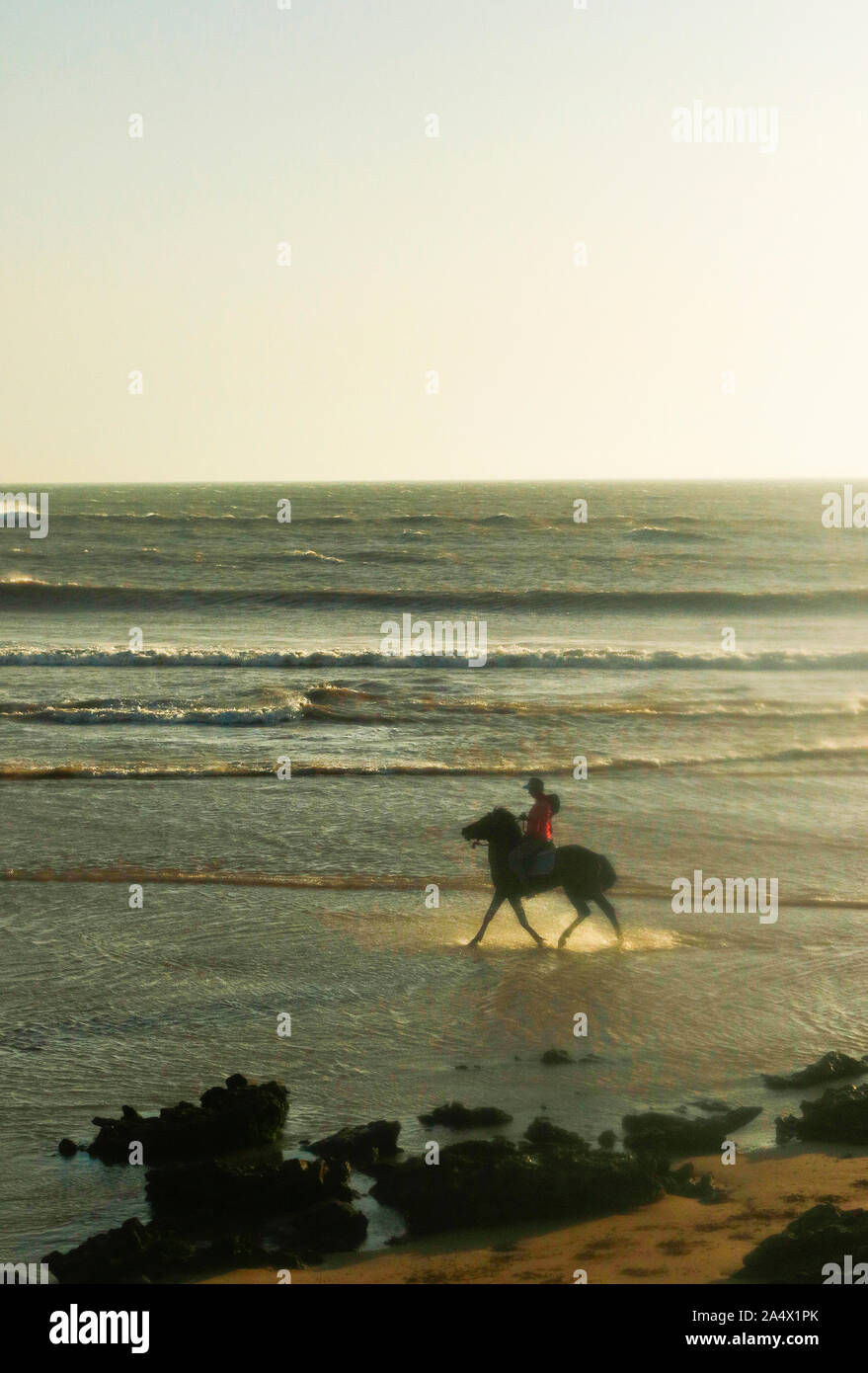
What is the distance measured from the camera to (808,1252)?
6.11m

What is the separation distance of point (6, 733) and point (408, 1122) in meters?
16.3

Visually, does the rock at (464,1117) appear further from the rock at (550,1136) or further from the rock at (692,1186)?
the rock at (692,1186)

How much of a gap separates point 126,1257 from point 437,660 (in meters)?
27.9

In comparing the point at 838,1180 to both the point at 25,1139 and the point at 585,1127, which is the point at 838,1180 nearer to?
the point at 585,1127

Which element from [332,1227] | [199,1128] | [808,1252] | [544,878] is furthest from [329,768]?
[808,1252]

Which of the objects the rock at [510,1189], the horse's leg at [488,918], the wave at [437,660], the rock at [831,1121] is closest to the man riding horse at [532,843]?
the horse's leg at [488,918]

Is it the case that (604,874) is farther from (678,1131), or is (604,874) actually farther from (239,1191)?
(239,1191)

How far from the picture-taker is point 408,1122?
25.9ft

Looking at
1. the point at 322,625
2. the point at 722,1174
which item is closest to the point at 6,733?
the point at 722,1174

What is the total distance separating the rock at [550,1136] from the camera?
739 cm

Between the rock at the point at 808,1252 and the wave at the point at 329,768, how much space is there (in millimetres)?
12892

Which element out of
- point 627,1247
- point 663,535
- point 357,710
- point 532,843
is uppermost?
point 663,535

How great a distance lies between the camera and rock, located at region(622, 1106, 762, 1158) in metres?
7.56
